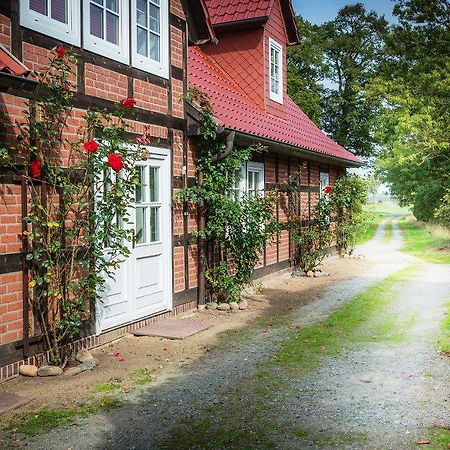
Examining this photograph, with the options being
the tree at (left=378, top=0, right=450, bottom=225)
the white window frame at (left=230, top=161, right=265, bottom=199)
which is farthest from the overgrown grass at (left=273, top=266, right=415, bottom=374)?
the tree at (left=378, top=0, right=450, bottom=225)

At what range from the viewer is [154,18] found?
834cm

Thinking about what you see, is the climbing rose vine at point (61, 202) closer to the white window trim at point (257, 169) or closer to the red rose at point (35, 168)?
the red rose at point (35, 168)

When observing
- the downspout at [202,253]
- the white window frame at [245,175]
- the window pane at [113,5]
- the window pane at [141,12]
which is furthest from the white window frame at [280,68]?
the window pane at [113,5]

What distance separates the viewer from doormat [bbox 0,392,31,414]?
16.1ft

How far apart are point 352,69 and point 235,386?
28638mm

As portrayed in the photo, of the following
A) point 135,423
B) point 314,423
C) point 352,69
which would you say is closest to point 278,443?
point 314,423

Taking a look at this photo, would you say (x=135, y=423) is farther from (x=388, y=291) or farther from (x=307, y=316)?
(x=388, y=291)

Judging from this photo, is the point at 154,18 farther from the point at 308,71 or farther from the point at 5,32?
the point at 308,71

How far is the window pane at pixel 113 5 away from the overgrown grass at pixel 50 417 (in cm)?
492

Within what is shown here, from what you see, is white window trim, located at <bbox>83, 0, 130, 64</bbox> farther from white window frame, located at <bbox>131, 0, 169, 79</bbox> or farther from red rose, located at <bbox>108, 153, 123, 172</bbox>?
red rose, located at <bbox>108, 153, 123, 172</bbox>

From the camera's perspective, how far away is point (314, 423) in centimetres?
457

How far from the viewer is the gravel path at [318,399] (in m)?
4.28

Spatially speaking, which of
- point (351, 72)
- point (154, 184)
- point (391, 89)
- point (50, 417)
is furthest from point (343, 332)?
point (351, 72)

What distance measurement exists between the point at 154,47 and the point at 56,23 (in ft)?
7.19
